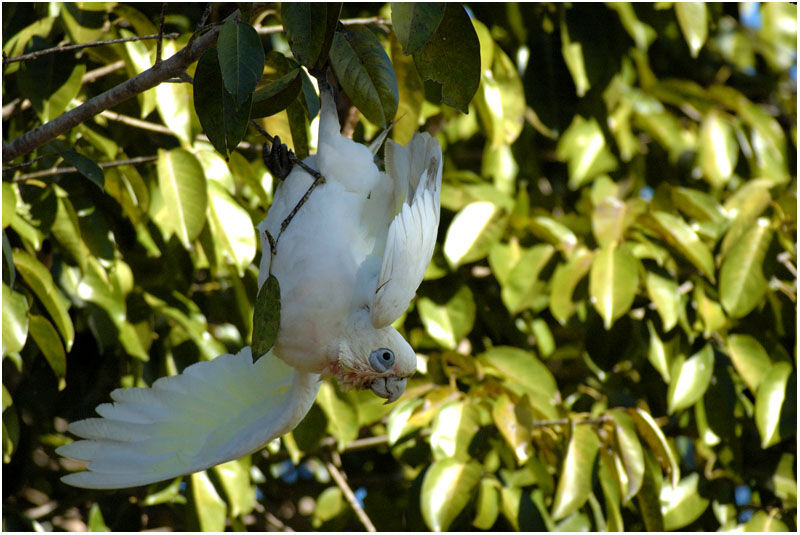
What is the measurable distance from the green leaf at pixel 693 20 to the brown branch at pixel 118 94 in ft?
4.92

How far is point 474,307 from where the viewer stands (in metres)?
2.38

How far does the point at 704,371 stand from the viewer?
2.33 meters

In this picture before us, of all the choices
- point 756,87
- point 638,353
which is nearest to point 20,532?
point 638,353

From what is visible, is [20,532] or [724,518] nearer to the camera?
[20,532]

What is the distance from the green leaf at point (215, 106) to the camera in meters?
1.27

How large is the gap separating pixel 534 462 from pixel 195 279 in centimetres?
109

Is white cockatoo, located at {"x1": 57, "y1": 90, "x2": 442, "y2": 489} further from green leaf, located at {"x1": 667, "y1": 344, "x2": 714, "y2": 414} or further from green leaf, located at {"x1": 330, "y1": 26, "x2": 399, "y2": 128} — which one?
green leaf, located at {"x1": 667, "y1": 344, "x2": 714, "y2": 414}

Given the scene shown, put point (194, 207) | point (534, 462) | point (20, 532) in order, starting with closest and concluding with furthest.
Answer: point (194, 207) < point (20, 532) < point (534, 462)

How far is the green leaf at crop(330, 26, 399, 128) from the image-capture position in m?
1.38

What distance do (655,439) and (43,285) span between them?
1.48m

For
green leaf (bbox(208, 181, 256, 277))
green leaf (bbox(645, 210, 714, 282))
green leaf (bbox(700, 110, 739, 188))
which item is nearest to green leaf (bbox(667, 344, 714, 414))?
green leaf (bbox(645, 210, 714, 282))

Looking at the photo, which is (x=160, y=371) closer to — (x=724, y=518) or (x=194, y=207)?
(x=194, y=207)

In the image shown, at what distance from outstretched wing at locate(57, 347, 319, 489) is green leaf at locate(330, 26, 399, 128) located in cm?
49

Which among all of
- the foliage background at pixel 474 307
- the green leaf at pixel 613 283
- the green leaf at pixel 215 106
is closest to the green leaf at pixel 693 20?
the foliage background at pixel 474 307
